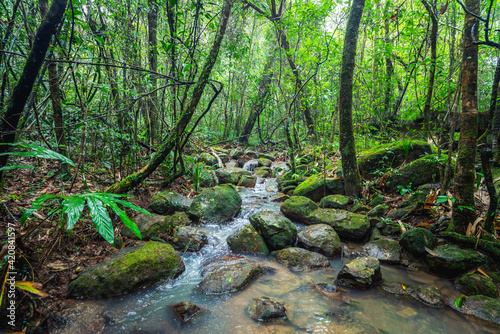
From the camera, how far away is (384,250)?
3904mm

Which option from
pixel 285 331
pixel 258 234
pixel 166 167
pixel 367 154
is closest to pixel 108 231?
pixel 285 331

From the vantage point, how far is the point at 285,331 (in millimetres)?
2438

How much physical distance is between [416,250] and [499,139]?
121 inches

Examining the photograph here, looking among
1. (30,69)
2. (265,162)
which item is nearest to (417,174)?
(30,69)

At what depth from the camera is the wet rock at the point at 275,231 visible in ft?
14.1

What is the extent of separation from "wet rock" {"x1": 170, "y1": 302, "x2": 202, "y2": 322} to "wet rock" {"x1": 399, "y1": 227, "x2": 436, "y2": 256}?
11.0 ft

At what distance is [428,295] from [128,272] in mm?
3821

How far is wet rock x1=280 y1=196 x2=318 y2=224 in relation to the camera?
5211 millimetres

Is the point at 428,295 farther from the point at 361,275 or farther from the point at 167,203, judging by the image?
the point at 167,203

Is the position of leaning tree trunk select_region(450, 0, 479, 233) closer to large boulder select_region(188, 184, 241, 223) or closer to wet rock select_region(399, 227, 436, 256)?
wet rock select_region(399, 227, 436, 256)

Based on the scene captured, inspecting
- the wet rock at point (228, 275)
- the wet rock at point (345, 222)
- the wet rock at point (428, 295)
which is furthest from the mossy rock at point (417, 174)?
the wet rock at point (228, 275)

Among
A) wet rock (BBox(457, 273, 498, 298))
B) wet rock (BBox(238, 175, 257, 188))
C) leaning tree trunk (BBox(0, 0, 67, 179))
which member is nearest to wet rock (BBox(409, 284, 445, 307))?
wet rock (BBox(457, 273, 498, 298))

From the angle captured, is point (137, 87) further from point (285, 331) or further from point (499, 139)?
point (499, 139)

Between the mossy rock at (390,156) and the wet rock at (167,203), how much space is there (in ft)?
15.5
